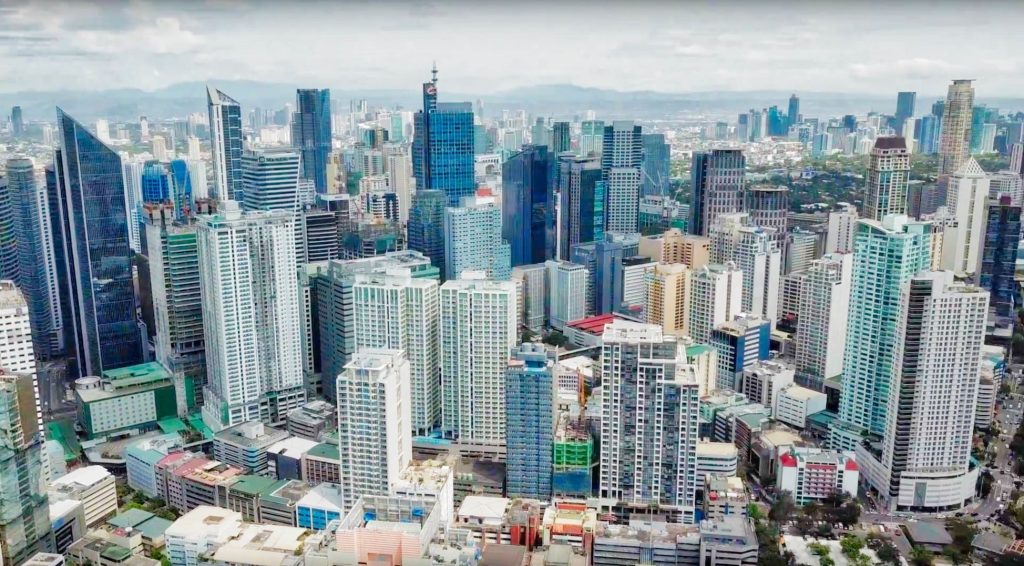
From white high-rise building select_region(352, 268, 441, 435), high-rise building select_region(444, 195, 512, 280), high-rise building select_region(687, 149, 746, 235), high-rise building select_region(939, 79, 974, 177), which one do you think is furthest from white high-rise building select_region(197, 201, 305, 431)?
high-rise building select_region(687, 149, 746, 235)

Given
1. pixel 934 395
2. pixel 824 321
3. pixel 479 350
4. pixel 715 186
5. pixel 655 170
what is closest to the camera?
pixel 934 395

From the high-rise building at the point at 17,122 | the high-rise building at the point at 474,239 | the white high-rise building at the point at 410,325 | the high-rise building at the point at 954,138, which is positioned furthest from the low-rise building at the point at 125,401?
the high-rise building at the point at 954,138

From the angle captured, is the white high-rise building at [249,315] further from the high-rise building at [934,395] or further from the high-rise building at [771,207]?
the high-rise building at [771,207]

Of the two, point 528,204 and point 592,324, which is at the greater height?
point 528,204

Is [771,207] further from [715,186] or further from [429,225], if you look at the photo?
[429,225]

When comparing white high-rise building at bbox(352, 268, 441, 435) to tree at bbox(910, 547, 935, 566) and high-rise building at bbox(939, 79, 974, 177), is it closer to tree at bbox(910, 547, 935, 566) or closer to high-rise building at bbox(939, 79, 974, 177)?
tree at bbox(910, 547, 935, 566)

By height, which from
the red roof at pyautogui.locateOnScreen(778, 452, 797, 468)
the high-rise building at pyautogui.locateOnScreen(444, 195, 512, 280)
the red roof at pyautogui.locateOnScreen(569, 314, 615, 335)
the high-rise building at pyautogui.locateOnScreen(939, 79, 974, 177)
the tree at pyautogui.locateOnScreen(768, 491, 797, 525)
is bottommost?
the tree at pyautogui.locateOnScreen(768, 491, 797, 525)

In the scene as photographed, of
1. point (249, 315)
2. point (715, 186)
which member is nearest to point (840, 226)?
point (715, 186)

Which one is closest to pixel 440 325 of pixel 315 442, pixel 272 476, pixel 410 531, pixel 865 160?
pixel 315 442
